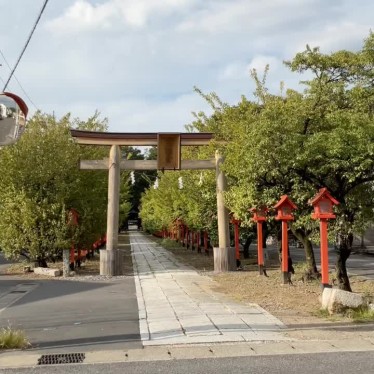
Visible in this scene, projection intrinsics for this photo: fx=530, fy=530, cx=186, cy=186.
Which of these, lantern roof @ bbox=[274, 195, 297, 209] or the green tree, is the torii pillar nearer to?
the green tree

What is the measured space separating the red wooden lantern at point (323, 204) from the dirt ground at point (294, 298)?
1.73 meters

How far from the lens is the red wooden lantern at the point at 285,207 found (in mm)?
12148

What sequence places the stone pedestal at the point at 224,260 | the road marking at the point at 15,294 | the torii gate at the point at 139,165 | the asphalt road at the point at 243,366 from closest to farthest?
the asphalt road at the point at 243,366 < the road marking at the point at 15,294 < the torii gate at the point at 139,165 < the stone pedestal at the point at 224,260

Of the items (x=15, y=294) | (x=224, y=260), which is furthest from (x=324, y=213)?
(x=224, y=260)

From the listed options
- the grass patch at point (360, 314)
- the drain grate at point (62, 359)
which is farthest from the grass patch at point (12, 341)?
the grass patch at point (360, 314)

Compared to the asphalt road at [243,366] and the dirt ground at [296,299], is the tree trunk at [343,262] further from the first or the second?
the asphalt road at [243,366]

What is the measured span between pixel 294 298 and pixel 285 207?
2186 mm

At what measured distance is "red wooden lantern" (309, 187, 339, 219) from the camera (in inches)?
399

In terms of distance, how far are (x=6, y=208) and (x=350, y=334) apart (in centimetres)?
1287

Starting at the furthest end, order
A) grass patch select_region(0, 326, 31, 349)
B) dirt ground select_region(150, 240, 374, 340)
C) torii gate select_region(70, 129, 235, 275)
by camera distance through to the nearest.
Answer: torii gate select_region(70, 129, 235, 275)
dirt ground select_region(150, 240, 374, 340)
grass patch select_region(0, 326, 31, 349)

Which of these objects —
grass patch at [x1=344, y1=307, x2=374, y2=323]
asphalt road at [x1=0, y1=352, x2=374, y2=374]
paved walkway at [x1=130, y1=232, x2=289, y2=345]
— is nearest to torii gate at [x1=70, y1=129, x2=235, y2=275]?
paved walkway at [x1=130, y1=232, x2=289, y2=345]

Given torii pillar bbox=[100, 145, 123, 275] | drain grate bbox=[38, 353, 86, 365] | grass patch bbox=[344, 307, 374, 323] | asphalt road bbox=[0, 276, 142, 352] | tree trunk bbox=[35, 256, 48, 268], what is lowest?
drain grate bbox=[38, 353, 86, 365]

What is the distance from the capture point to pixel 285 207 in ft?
40.6

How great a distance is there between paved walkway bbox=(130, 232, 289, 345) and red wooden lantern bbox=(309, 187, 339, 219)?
2.15 m
